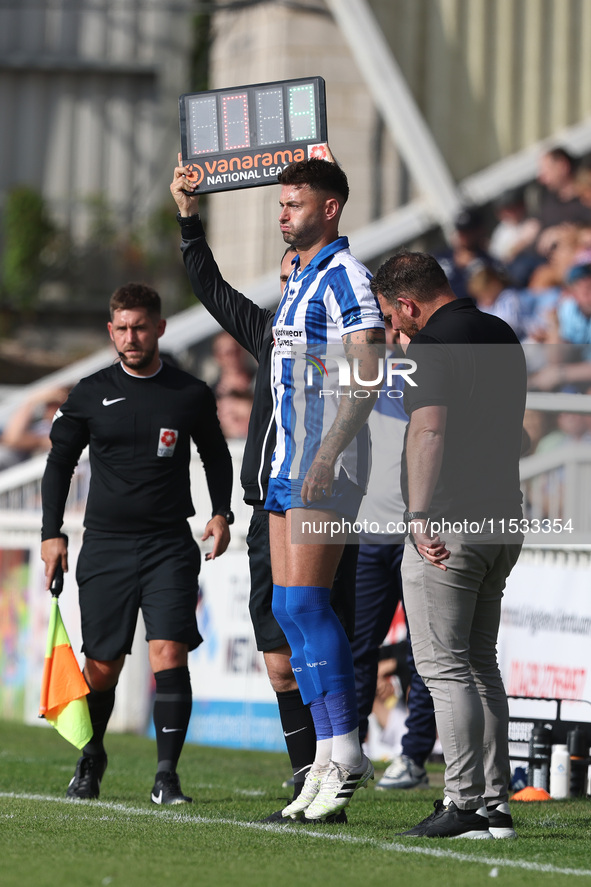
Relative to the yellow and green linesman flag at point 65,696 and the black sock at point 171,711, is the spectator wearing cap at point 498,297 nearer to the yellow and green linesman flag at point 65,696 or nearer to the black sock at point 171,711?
the black sock at point 171,711

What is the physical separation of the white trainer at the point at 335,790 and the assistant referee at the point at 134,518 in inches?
49.0

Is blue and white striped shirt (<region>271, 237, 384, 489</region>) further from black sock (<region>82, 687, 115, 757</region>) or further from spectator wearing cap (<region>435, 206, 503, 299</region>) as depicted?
spectator wearing cap (<region>435, 206, 503, 299</region>)

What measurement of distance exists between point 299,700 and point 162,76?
21.4 metres

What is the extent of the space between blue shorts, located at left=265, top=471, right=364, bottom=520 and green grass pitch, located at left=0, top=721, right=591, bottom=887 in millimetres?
1197

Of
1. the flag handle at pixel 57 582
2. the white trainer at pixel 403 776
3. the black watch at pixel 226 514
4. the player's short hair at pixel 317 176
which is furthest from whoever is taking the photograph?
the white trainer at pixel 403 776

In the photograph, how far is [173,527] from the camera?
6918 millimetres

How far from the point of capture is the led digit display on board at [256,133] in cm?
635

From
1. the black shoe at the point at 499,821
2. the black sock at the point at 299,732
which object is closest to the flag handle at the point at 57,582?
the black sock at the point at 299,732

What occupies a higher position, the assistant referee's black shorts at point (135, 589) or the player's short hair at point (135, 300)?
the player's short hair at point (135, 300)

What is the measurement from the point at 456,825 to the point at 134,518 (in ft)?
7.54

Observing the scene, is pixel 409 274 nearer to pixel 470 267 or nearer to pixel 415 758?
pixel 415 758

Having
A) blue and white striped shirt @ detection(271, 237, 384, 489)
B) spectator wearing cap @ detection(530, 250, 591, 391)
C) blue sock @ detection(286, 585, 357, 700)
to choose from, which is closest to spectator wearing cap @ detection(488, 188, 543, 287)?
spectator wearing cap @ detection(530, 250, 591, 391)

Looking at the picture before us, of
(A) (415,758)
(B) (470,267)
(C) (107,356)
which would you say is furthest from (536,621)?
(C) (107,356)

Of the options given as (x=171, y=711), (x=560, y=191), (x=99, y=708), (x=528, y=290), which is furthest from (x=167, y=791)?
(x=560, y=191)
